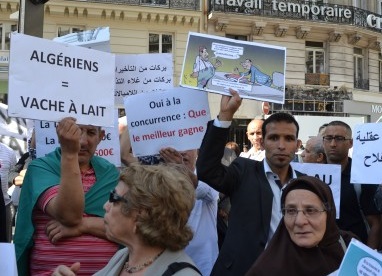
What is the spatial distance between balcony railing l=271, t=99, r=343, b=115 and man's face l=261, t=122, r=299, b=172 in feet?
60.6

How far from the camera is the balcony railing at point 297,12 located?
22141mm

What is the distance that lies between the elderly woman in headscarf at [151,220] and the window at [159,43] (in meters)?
19.3

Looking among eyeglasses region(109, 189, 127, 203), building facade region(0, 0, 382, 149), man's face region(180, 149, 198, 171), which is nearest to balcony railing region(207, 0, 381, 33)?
building facade region(0, 0, 382, 149)

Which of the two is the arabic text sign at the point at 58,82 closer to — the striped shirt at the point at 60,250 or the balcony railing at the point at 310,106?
the striped shirt at the point at 60,250

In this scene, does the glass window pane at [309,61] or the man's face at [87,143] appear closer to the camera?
the man's face at [87,143]

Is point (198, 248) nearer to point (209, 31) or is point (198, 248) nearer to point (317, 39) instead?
point (209, 31)

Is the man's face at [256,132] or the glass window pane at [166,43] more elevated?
the glass window pane at [166,43]

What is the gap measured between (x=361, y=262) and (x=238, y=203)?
3.80ft

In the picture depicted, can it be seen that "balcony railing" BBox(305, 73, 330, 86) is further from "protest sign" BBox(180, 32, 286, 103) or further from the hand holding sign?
the hand holding sign

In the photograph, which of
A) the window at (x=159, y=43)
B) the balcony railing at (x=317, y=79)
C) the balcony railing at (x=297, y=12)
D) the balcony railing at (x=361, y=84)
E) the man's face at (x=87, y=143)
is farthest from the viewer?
the balcony railing at (x=361, y=84)

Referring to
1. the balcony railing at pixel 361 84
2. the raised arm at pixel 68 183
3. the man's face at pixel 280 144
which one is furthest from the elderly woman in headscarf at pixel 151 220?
the balcony railing at pixel 361 84

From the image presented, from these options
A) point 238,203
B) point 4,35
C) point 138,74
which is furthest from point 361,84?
point 238,203

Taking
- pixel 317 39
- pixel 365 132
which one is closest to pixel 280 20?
pixel 317 39

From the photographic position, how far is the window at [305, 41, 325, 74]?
2312 centimetres
